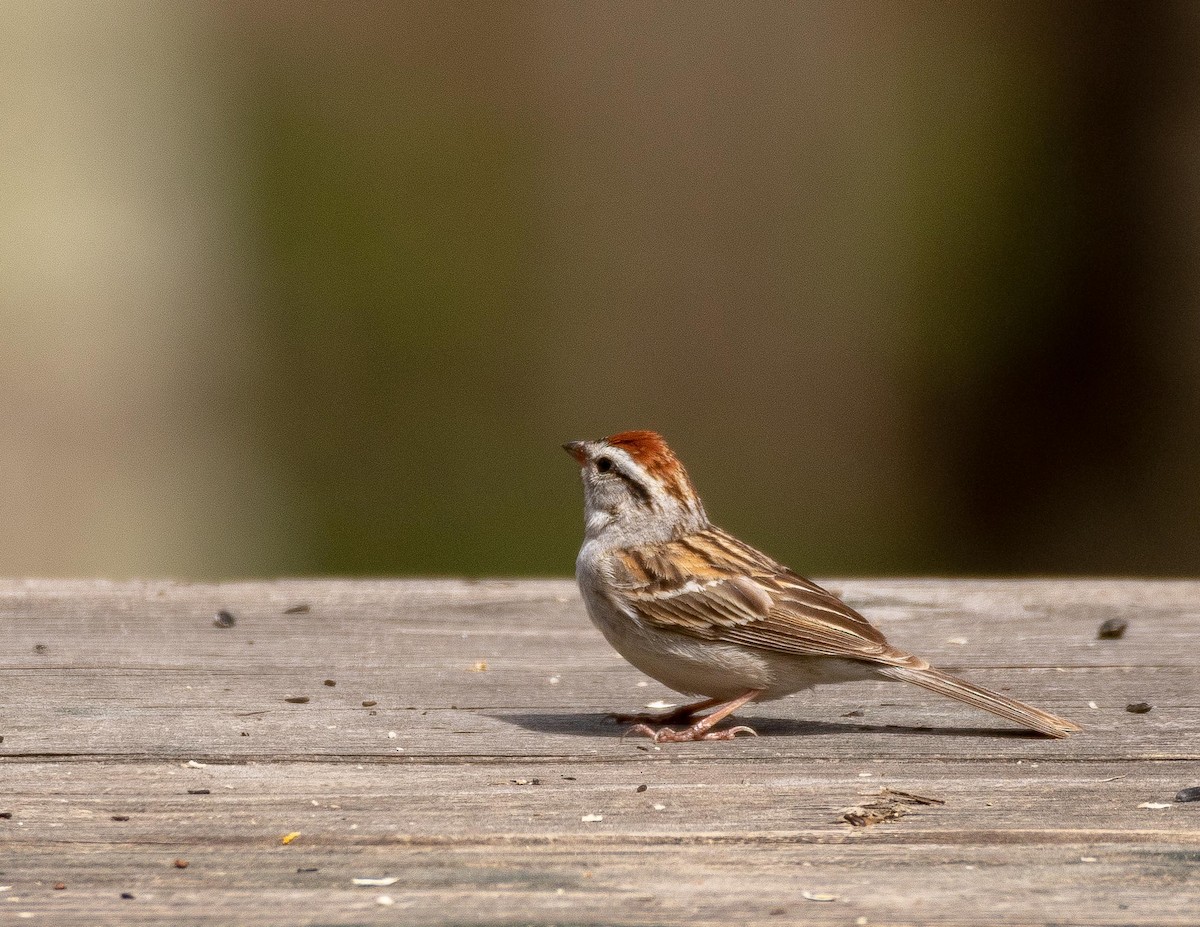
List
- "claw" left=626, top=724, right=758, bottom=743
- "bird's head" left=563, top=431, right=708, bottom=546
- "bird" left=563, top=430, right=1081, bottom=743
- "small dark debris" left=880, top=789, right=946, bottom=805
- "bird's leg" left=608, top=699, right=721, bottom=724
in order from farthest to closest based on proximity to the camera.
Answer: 1. "bird's head" left=563, top=431, right=708, bottom=546
2. "bird" left=563, top=430, right=1081, bottom=743
3. "bird's leg" left=608, top=699, right=721, bottom=724
4. "claw" left=626, top=724, right=758, bottom=743
5. "small dark debris" left=880, top=789, right=946, bottom=805

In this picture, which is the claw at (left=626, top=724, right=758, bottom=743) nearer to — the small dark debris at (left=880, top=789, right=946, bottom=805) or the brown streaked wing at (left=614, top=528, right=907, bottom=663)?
the brown streaked wing at (left=614, top=528, right=907, bottom=663)

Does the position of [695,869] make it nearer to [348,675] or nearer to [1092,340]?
[348,675]

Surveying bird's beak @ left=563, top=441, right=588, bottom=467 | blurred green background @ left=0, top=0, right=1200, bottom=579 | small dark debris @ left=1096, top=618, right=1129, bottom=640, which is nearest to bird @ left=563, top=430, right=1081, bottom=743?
bird's beak @ left=563, top=441, right=588, bottom=467

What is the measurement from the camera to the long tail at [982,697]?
348cm

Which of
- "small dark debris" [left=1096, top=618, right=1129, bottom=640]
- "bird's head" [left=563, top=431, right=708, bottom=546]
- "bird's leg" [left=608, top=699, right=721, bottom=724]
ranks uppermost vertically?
"bird's head" [left=563, top=431, right=708, bottom=546]

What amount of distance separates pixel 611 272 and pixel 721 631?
7478 mm

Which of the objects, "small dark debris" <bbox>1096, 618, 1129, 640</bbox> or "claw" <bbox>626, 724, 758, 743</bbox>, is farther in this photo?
"small dark debris" <bbox>1096, 618, 1129, 640</bbox>

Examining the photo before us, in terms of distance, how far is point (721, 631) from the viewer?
410 cm

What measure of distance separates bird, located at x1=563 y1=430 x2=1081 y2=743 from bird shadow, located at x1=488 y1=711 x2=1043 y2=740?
65mm

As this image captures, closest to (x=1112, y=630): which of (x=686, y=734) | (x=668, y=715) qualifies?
(x=668, y=715)

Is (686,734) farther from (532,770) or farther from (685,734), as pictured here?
(532,770)

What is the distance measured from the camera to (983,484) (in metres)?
11.3

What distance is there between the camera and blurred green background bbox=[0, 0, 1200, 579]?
1051cm

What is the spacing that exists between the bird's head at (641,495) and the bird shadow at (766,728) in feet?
2.61
